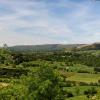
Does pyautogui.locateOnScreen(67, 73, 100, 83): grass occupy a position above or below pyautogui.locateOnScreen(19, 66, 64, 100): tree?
below

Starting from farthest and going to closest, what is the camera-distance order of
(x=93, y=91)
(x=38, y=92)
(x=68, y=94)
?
(x=93, y=91)
(x=68, y=94)
(x=38, y=92)

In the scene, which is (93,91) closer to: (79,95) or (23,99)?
(79,95)

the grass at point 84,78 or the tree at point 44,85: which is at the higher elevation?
the tree at point 44,85

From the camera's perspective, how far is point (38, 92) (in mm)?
79188

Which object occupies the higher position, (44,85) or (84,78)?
(44,85)

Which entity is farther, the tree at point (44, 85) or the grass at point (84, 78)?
the grass at point (84, 78)

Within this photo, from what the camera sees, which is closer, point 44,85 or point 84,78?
point 44,85

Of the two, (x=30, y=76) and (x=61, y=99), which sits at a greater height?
(x=30, y=76)

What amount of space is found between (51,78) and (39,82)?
3.45m

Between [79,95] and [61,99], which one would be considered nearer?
[61,99]

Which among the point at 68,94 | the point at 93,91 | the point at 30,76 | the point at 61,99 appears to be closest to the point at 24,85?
the point at 30,76

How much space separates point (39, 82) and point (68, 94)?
55627 millimetres

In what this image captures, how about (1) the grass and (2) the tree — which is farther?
(1) the grass

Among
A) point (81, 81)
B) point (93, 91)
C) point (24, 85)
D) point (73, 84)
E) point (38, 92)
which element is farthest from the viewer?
point (81, 81)
